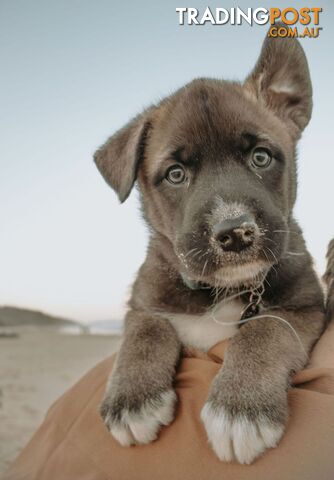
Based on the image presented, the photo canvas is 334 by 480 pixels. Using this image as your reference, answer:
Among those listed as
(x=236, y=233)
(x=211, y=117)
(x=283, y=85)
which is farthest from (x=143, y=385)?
(x=283, y=85)

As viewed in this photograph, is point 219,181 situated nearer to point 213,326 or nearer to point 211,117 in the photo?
point 211,117

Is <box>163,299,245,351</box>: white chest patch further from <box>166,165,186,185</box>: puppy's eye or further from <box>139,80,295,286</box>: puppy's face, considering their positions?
<box>166,165,186,185</box>: puppy's eye

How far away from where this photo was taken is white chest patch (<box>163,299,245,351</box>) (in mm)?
2846

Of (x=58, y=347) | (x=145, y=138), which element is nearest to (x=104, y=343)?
(x=58, y=347)

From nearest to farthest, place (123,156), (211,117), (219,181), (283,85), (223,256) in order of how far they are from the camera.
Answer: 1. (223,256)
2. (219,181)
3. (211,117)
4. (123,156)
5. (283,85)

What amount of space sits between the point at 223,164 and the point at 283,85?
0.95 metres

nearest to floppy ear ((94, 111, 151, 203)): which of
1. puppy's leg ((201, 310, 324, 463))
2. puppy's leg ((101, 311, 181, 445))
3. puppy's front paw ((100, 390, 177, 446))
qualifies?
puppy's leg ((101, 311, 181, 445))

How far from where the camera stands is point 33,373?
35.5ft

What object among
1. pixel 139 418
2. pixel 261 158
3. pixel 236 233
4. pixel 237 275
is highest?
pixel 261 158

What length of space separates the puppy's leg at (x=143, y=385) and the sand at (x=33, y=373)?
50 cm

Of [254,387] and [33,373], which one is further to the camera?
[33,373]

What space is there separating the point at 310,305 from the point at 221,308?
448 mm

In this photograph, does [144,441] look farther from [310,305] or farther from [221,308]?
[310,305]

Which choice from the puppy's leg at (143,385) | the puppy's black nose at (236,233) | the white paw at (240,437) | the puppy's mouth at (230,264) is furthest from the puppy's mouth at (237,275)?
the white paw at (240,437)
